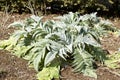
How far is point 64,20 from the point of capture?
6.48 metres

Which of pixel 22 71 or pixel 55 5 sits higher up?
pixel 22 71

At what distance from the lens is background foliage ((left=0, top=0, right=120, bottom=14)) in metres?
8.80

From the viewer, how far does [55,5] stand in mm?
9289

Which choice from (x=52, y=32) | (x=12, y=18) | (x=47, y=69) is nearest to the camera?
(x=47, y=69)

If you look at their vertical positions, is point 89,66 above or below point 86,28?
below

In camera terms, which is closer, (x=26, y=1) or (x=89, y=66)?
(x=89, y=66)

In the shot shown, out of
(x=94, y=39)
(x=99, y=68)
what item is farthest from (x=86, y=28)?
(x=99, y=68)

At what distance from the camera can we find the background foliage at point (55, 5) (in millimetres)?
8805

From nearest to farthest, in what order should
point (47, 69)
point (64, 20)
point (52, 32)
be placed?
point (47, 69), point (52, 32), point (64, 20)

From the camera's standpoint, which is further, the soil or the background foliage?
the background foliage

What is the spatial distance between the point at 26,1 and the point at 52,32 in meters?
2.98

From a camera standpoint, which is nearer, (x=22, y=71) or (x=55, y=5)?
(x=22, y=71)

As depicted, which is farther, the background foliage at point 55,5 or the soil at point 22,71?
the background foliage at point 55,5

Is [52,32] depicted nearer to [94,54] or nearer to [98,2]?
[94,54]
